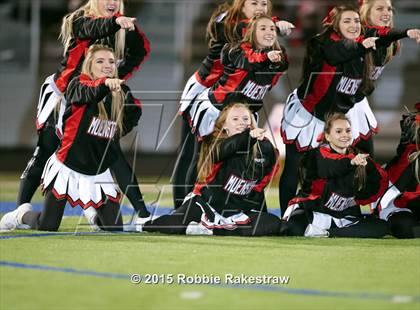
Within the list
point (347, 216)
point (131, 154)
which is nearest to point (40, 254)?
point (347, 216)

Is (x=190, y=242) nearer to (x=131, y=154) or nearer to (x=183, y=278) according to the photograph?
(x=183, y=278)

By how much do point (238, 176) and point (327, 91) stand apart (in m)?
0.68

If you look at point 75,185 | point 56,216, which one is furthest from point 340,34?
point 56,216

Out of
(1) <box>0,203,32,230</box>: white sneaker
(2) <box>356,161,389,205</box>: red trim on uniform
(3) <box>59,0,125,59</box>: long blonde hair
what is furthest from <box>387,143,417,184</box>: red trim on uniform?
(1) <box>0,203,32,230</box>: white sneaker

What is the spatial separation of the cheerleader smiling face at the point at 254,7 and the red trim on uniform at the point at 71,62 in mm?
784

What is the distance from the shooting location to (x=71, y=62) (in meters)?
5.37

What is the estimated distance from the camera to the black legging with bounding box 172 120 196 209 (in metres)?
5.68

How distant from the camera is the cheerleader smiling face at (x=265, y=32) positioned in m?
5.14

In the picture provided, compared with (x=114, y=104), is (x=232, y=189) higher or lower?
lower

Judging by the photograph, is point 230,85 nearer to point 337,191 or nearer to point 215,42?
point 215,42

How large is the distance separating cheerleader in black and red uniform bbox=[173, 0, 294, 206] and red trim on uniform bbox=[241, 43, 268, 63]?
0.35 ft

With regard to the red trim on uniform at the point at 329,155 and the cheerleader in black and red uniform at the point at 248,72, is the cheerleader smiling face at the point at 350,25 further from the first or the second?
the red trim on uniform at the point at 329,155

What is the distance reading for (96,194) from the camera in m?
5.17

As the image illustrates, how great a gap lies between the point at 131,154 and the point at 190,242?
15.9ft
